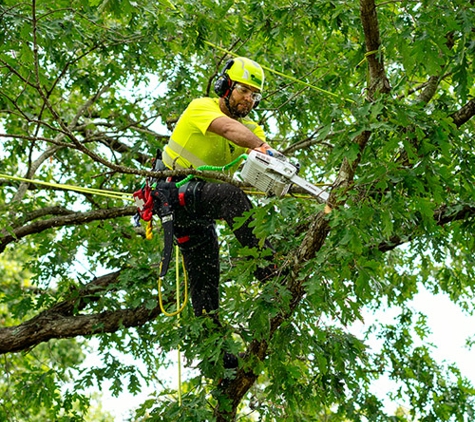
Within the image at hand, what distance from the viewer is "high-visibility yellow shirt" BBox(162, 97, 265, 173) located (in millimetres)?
4176

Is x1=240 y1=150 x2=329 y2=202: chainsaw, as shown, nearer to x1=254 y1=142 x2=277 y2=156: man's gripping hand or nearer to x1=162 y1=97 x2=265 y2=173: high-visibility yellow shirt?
x1=254 y1=142 x2=277 y2=156: man's gripping hand

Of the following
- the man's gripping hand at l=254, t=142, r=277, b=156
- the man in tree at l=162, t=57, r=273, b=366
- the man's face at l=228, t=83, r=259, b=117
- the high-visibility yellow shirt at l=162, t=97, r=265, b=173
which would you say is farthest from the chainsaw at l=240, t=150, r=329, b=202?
the man's face at l=228, t=83, r=259, b=117

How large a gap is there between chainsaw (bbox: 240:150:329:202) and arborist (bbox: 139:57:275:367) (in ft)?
0.31

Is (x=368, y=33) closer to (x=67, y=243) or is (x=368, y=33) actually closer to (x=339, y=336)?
(x=339, y=336)

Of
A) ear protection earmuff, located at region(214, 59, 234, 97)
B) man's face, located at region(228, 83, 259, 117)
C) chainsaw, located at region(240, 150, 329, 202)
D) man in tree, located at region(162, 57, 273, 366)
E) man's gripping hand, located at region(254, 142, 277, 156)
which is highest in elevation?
ear protection earmuff, located at region(214, 59, 234, 97)

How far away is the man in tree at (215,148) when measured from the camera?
400 cm

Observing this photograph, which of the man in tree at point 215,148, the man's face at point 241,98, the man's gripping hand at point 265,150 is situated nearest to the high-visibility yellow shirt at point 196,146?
the man in tree at point 215,148

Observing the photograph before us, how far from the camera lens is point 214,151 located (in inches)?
169

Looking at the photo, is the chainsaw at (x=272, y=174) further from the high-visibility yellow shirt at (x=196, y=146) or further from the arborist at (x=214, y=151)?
the high-visibility yellow shirt at (x=196, y=146)

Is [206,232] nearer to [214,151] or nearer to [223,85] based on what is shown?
[214,151]

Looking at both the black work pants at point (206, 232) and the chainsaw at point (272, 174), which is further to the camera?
the black work pants at point (206, 232)

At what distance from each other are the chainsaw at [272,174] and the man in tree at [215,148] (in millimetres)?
114

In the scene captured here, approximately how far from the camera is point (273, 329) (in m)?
3.98

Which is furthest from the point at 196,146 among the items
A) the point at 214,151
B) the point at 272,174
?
the point at 272,174
